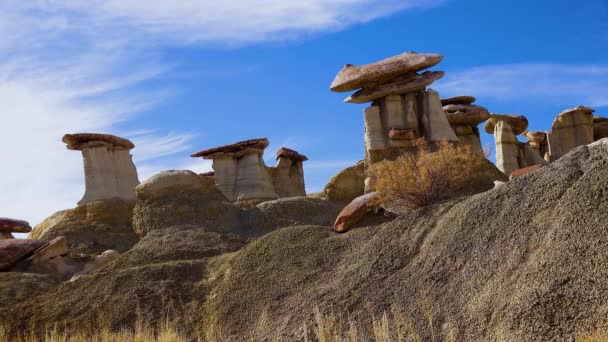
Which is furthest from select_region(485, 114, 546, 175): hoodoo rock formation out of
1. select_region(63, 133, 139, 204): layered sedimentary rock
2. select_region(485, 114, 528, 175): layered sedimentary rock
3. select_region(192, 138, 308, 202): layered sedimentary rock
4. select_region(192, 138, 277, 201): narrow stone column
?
select_region(63, 133, 139, 204): layered sedimentary rock

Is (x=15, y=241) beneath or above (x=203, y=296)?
above

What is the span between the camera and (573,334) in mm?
8258

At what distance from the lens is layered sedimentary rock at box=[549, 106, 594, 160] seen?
3512 centimetres

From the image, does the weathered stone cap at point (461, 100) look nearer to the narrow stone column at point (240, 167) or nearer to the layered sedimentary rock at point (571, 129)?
the layered sedimentary rock at point (571, 129)

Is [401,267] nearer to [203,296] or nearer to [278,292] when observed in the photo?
[278,292]

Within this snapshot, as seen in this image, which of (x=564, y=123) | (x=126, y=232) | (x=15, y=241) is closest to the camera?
(x=15, y=241)

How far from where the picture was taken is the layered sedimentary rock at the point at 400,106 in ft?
81.7

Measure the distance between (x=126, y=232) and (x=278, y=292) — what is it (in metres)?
13.9

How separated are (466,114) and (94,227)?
48.5 ft

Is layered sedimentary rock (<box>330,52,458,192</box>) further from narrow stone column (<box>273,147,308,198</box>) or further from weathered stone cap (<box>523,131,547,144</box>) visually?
weathered stone cap (<box>523,131,547,144</box>)

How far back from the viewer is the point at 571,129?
3550 cm

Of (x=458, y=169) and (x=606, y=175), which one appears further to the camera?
(x=458, y=169)

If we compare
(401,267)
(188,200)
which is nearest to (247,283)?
(401,267)

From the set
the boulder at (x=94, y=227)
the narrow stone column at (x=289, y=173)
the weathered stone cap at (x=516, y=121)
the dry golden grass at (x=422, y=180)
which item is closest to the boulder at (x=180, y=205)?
the boulder at (x=94, y=227)
